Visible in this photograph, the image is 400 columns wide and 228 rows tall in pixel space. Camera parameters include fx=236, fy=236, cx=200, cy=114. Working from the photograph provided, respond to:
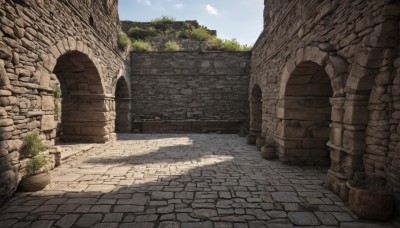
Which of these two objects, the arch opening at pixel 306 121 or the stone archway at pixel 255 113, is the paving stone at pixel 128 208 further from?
the stone archway at pixel 255 113

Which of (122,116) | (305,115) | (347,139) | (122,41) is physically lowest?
(122,116)

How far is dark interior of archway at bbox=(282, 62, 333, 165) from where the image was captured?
5309mm

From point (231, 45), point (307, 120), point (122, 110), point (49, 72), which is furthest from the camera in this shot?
point (231, 45)

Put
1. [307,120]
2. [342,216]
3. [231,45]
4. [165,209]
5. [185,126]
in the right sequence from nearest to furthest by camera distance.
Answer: [342,216], [165,209], [307,120], [185,126], [231,45]

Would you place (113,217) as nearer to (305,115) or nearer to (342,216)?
(342,216)

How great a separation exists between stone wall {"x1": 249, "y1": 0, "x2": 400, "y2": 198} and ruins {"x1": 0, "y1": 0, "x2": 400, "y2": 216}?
14mm

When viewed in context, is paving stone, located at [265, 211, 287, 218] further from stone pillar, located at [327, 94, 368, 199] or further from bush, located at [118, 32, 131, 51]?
bush, located at [118, 32, 131, 51]

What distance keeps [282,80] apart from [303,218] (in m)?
3.47

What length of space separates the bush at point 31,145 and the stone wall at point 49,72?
108 mm

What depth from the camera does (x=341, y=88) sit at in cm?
349

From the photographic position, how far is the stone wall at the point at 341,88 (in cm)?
288

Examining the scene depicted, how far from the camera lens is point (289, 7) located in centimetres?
538

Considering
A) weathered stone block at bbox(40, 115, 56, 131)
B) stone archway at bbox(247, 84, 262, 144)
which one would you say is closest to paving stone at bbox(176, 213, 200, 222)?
weathered stone block at bbox(40, 115, 56, 131)

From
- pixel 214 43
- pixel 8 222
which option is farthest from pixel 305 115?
pixel 214 43
